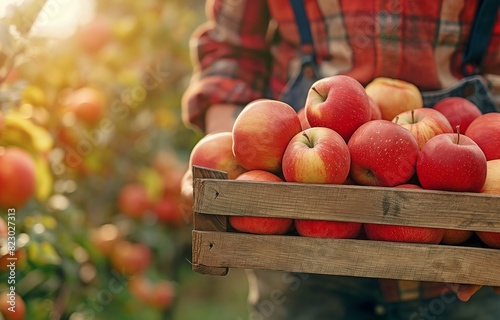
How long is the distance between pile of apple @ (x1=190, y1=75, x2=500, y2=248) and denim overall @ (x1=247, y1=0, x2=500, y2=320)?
157 millimetres

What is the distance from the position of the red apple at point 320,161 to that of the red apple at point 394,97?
0.23 m

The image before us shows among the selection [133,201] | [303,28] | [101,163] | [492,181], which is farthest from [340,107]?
[133,201]

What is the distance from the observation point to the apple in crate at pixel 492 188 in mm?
1285

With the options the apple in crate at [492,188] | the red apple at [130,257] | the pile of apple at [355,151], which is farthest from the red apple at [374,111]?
the red apple at [130,257]

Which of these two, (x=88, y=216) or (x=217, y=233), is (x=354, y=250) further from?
(x=88, y=216)

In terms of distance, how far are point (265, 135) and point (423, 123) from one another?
30 centimetres

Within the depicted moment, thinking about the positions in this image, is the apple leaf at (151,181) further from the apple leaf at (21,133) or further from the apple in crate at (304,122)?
the apple in crate at (304,122)

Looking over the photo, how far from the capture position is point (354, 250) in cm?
130

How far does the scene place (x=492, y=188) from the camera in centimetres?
132

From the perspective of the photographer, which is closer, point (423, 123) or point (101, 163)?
point (423, 123)

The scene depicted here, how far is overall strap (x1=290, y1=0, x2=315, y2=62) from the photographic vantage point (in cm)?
175

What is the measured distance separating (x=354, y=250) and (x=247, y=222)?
0.64 feet

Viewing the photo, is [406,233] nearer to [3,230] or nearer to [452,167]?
[452,167]

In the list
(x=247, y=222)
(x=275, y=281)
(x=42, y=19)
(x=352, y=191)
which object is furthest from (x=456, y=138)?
(x=42, y=19)
